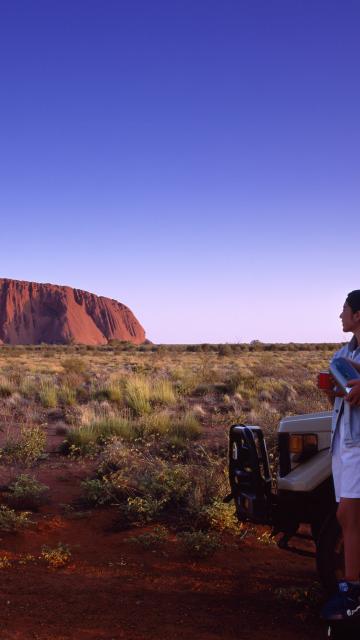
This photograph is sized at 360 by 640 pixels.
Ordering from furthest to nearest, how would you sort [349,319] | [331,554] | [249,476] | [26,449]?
[26,449] < [249,476] < [331,554] < [349,319]

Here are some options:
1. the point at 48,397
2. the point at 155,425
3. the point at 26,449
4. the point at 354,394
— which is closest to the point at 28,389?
the point at 48,397

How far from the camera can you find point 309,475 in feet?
13.4

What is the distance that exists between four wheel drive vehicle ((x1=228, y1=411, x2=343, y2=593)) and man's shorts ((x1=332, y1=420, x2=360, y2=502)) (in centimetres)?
73

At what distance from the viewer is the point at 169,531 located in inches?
251

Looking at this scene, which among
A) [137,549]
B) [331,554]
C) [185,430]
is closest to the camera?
[331,554]

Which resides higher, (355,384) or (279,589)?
(355,384)

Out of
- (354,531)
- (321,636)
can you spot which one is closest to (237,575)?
(321,636)

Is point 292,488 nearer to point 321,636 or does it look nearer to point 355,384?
point 321,636

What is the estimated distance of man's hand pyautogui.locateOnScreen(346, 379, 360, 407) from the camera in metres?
3.12

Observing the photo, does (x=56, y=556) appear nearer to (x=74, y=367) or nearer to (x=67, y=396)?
(x=67, y=396)

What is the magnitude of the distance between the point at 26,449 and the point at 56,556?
161 inches

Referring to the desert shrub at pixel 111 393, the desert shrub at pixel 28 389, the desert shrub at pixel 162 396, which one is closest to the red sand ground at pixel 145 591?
the desert shrub at pixel 162 396

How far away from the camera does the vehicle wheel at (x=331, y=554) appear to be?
4.03m

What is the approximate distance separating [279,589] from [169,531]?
1.98m
